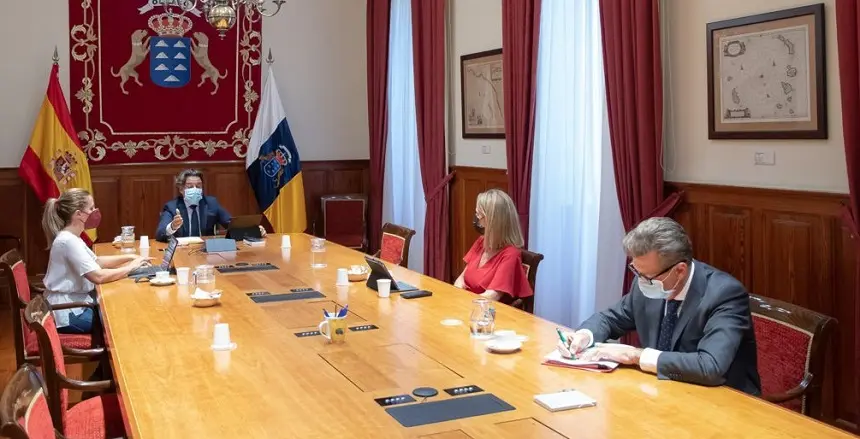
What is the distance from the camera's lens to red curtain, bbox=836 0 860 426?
152 inches

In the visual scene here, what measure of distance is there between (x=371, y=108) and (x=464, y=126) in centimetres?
184

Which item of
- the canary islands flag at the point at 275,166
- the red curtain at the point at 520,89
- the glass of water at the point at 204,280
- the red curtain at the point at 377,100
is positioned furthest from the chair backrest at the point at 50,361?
the red curtain at the point at 377,100

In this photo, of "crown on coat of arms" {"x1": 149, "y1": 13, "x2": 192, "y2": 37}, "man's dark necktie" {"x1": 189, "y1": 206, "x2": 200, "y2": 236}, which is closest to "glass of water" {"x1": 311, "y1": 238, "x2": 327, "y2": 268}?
"man's dark necktie" {"x1": 189, "y1": 206, "x2": 200, "y2": 236}

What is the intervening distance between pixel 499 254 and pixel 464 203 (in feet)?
9.11

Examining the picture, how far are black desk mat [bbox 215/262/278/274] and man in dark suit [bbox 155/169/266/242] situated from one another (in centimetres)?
138

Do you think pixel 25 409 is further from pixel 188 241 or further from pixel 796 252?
pixel 188 241

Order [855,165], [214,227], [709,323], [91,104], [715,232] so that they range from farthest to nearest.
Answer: [91,104] → [214,227] → [715,232] → [855,165] → [709,323]

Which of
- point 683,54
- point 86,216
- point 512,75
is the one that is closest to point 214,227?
point 86,216

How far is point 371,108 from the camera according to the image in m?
8.99

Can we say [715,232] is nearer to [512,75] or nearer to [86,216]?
[512,75]

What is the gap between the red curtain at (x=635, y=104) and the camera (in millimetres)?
4961

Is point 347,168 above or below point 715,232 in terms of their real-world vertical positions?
above

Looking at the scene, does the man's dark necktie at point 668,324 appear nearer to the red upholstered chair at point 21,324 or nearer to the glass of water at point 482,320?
the glass of water at point 482,320

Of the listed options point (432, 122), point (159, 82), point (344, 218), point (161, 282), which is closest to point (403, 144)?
point (432, 122)
